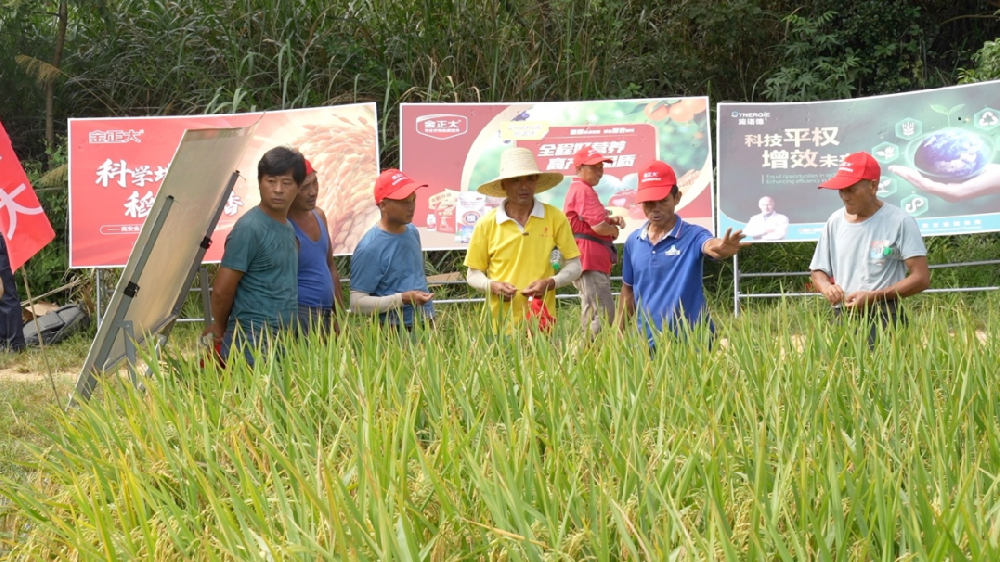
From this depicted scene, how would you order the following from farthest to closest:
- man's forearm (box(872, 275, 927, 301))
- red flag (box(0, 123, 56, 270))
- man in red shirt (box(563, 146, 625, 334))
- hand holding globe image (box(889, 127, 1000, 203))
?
1. hand holding globe image (box(889, 127, 1000, 203))
2. man in red shirt (box(563, 146, 625, 334))
3. man's forearm (box(872, 275, 927, 301))
4. red flag (box(0, 123, 56, 270))

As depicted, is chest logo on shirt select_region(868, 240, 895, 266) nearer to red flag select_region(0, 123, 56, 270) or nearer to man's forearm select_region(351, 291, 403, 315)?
man's forearm select_region(351, 291, 403, 315)

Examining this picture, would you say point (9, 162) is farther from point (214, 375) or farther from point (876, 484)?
point (876, 484)

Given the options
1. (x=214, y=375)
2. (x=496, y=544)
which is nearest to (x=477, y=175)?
(x=214, y=375)

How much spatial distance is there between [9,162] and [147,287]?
32.1 inches

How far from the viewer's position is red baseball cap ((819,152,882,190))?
4.23 metres

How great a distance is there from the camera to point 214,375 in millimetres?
3215

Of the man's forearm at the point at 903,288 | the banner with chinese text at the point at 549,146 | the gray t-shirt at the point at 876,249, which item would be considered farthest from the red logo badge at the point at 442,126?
the man's forearm at the point at 903,288

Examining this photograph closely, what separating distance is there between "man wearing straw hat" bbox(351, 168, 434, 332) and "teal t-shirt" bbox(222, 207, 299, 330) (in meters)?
0.39

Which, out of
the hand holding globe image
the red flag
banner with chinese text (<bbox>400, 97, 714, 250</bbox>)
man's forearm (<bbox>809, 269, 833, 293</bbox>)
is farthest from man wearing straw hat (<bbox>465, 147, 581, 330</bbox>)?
the hand holding globe image

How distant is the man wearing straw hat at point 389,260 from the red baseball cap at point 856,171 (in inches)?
64.7

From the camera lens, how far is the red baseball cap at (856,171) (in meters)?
4.23

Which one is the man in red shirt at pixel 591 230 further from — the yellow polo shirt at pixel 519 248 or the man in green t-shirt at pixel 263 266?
the man in green t-shirt at pixel 263 266

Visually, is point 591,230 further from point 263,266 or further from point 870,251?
point 263,266

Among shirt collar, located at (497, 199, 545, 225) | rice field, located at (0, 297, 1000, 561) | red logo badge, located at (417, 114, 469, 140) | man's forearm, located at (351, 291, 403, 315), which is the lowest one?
rice field, located at (0, 297, 1000, 561)
